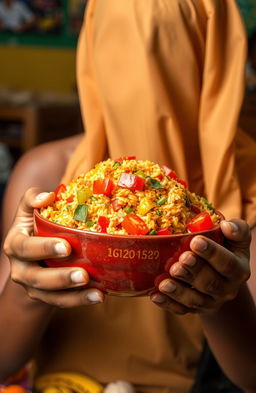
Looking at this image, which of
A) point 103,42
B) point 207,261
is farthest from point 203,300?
point 103,42

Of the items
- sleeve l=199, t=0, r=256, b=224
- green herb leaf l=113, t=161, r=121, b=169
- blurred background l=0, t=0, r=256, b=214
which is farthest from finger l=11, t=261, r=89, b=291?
blurred background l=0, t=0, r=256, b=214

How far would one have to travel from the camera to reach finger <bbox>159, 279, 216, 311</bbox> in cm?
96

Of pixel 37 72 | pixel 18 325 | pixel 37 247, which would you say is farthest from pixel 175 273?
pixel 37 72

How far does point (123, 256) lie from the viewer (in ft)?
2.99

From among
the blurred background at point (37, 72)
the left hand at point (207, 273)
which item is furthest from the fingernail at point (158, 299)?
the blurred background at point (37, 72)

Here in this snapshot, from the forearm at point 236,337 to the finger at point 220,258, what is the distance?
226 mm

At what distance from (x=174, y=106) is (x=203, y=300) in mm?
591

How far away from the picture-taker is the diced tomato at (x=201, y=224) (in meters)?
0.97

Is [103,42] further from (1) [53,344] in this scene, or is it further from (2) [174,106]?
(1) [53,344]

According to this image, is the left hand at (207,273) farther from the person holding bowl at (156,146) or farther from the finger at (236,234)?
the person holding bowl at (156,146)

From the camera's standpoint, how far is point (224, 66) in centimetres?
152

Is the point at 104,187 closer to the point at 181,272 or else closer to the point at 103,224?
the point at 103,224

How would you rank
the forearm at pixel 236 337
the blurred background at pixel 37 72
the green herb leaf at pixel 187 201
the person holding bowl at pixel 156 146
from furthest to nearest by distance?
the blurred background at pixel 37 72 < the person holding bowl at pixel 156 146 < the forearm at pixel 236 337 < the green herb leaf at pixel 187 201

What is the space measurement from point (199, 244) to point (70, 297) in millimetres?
247
